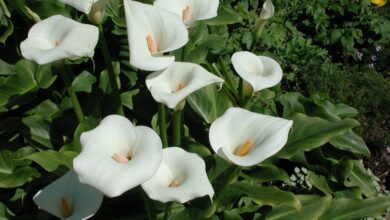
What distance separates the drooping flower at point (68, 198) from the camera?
165cm

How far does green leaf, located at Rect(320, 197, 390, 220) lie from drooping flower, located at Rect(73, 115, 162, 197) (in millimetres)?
1116

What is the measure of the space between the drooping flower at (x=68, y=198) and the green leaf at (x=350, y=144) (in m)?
1.34

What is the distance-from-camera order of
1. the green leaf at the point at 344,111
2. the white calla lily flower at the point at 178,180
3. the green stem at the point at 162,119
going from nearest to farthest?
the white calla lily flower at the point at 178,180 < the green stem at the point at 162,119 < the green leaf at the point at 344,111

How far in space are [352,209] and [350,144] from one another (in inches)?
14.4

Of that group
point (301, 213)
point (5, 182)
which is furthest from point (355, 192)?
point (5, 182)

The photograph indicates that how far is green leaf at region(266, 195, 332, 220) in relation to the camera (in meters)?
2.20

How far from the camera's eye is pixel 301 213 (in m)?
2.22

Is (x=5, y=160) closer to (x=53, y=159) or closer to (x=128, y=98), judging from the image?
(x=53, y=159)

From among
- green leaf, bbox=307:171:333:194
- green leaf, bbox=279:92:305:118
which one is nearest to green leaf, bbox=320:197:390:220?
green leaf, bbox=307:171:333:194

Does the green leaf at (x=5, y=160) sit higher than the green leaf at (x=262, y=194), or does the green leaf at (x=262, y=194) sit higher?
the green leaf at (x=262, y=194)

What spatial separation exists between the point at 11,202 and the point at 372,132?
212cm

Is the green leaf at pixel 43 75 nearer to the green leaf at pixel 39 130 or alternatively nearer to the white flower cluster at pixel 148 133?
the green leaf at pixel 39 130

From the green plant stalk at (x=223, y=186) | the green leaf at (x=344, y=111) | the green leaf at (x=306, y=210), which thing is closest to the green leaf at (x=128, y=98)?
the green plant stalk at (x=223, y=186)

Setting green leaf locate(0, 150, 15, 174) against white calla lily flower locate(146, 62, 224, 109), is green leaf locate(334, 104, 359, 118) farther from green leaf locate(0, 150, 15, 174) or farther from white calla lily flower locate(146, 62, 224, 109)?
green leaf locate(0, 150, 15, 174)
